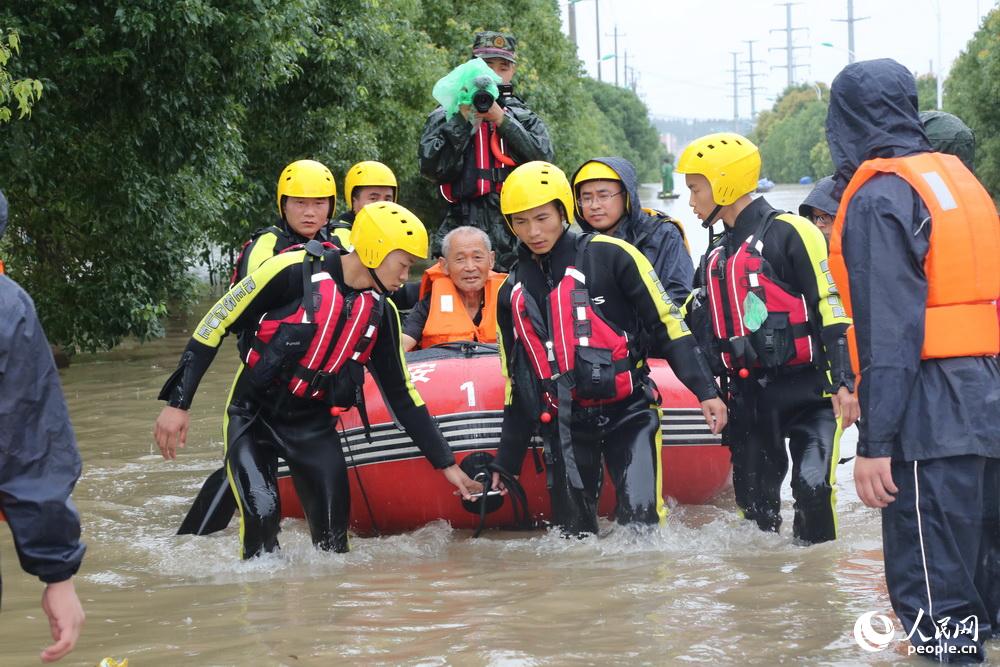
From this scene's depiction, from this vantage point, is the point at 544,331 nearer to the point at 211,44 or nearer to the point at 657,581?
the point at 657,581

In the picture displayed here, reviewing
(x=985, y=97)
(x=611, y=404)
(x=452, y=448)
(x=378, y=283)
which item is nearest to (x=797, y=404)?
(x=611, y=404)

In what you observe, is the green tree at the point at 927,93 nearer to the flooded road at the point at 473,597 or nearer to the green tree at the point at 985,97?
the green tree at the point at 985,97

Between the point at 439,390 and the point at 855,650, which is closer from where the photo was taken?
the point at 855,650

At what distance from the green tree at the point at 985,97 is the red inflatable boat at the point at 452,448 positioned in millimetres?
32210

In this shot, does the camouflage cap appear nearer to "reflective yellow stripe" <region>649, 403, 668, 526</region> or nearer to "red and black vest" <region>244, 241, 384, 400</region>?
"red and black vest" <region>244, 241, 384, 400</region>

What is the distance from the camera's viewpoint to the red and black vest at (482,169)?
315 inches

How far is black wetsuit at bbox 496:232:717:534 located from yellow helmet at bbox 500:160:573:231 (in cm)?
24

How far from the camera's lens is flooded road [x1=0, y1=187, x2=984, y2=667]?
462 cm

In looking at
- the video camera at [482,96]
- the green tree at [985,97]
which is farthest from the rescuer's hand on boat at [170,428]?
the green tree at [985,97]

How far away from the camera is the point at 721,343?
19.2ft

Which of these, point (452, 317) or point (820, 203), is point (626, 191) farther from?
point (820, 203)

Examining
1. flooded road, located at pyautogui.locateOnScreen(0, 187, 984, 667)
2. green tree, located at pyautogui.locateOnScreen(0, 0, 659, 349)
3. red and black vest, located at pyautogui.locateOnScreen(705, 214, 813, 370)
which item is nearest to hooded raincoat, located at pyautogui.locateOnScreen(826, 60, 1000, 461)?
flooded road, located at pyautogui.locateOnScreen(0, 187, 984, 667)

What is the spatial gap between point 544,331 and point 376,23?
505 inches

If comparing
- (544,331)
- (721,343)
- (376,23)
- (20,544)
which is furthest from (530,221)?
(376,23)
